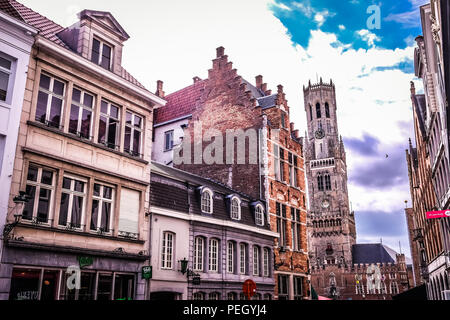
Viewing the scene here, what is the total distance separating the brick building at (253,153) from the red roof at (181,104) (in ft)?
3.35

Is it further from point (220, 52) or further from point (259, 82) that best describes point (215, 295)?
point (259, 82)

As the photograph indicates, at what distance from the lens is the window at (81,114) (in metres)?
13.6

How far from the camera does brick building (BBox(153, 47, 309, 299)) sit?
24594 mm

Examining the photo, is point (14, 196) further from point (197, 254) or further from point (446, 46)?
point (446, 46)

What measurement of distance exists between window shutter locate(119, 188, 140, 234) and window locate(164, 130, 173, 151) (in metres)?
14.2

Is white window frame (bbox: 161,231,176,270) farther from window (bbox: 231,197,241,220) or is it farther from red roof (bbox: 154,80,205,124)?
red roof (bbox: 154,80,205,124)

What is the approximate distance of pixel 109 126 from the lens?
49.2ft

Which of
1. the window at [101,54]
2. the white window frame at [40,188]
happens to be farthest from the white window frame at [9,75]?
the window at [101,54]

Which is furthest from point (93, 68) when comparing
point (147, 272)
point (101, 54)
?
point (147, 272)

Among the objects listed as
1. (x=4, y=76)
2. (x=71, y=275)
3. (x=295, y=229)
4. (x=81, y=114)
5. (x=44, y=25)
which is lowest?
(x=71, y=275)

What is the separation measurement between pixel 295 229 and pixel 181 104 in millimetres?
13222

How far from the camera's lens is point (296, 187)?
27250mm

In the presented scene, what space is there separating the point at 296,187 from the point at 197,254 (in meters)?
11.1

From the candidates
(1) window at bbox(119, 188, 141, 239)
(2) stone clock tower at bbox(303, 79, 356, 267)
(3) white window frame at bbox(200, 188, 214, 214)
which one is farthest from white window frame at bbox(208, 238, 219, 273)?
(2) stone clock tower at bbox(303, 79, 356, 267)
